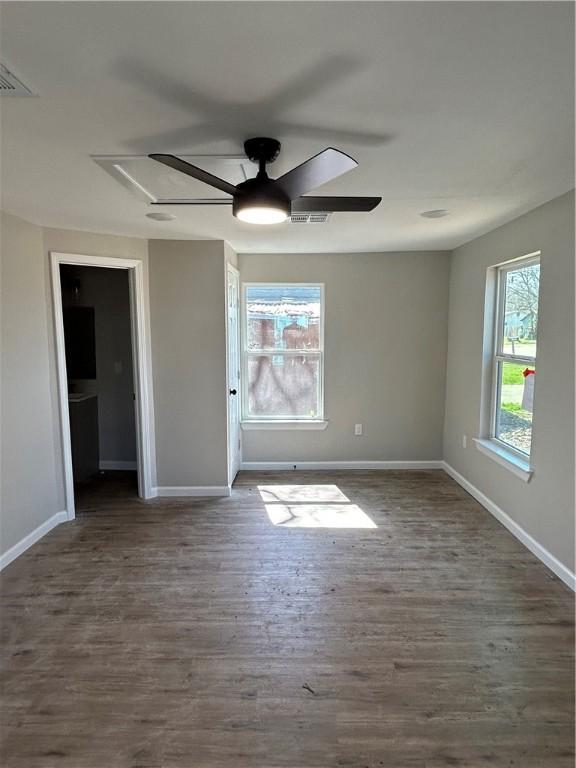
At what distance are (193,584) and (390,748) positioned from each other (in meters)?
1.41

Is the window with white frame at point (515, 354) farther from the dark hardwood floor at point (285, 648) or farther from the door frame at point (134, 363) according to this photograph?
the door frame at point (134, 363)

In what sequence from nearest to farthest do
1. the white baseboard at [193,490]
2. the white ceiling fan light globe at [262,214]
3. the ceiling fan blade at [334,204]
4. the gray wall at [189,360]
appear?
1. the white ceiling fan light globe at [262,214]
2. the ceiling fan blade at [334,204]
3. the gray wall at [189,360]
4. the white baseboard at [193,490]

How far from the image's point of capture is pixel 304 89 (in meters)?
1.43

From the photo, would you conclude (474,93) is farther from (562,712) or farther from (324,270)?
(324,270)

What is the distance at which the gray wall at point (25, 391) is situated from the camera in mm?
2855

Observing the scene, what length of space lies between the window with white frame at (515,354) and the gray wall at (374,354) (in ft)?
3.19

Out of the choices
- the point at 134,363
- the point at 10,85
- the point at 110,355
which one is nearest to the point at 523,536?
the point at 134,363

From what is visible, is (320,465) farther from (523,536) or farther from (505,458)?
(523,536)

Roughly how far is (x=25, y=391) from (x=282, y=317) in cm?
258

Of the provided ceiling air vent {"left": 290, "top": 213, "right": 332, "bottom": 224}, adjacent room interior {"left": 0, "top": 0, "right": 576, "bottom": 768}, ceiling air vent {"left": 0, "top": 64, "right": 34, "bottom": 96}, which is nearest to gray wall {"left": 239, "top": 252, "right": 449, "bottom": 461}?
adjacent room interior {"left": 0, "top": 0, "right": 576, "bottom": 768}

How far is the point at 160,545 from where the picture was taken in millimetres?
3086

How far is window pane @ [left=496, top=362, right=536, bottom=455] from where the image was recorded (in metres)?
3.14

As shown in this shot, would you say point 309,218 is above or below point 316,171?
above

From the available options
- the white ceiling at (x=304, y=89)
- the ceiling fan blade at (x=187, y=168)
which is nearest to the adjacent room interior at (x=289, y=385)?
the white ceiling at (x=304, y=89)
